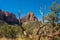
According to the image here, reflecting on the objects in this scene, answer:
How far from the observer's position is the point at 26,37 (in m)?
15.2

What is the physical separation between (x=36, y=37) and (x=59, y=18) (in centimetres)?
1982

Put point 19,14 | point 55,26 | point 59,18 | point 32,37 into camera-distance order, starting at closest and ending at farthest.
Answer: point 32,37, point 19,14, point 55,26, point 59,18

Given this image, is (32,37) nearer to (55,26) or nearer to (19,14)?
(19,14)

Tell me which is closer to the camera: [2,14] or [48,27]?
[48,27]

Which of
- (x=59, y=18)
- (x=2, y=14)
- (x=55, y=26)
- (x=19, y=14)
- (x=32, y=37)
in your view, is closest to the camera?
(x=32, y=37)

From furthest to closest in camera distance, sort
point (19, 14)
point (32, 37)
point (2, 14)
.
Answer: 1. point (2, 14)
2. point (19, 14)
3. point (32, 37)

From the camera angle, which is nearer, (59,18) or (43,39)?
(43,39)

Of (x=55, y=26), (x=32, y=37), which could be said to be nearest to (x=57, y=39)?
(x=32, y=37)

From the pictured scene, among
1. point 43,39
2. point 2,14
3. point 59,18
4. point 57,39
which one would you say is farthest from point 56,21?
point 2,14

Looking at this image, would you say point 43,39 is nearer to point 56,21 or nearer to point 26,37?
point 26,37

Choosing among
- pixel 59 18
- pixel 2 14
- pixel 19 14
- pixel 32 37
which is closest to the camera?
pixel 32 37

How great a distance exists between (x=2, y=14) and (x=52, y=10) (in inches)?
3817

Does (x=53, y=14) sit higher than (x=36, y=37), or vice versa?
(x=53, y=14)

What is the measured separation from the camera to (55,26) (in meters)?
31.6
